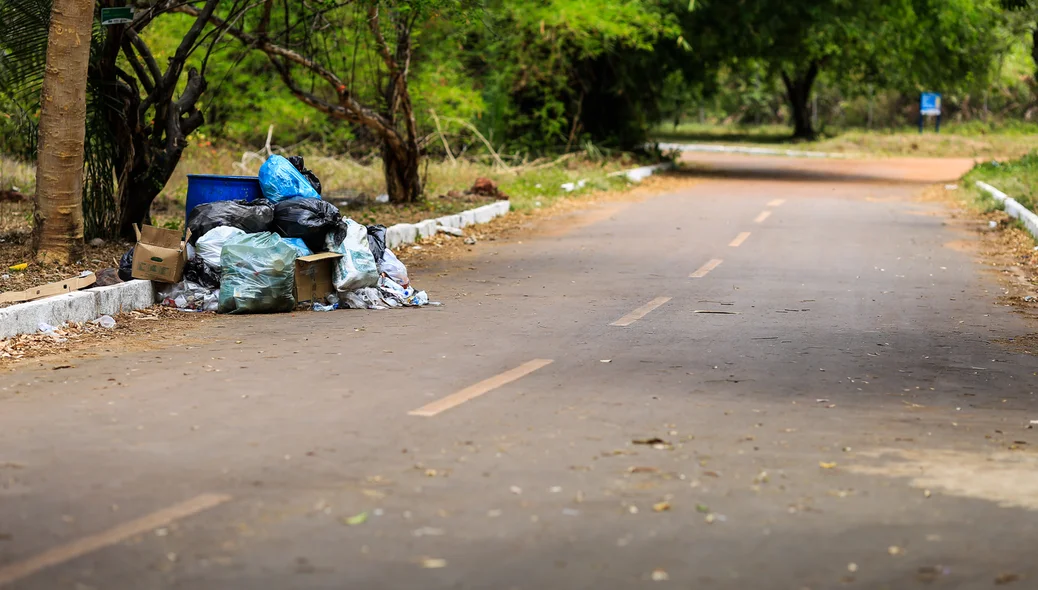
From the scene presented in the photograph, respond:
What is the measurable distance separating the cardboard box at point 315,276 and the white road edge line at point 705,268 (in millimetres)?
3890

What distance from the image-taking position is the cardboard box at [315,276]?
11.1 meters

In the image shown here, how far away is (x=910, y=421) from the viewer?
7074 millimetres

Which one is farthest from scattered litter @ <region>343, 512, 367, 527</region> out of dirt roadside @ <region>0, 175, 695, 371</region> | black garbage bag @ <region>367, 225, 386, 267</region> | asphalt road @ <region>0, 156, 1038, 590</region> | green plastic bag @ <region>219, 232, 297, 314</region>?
black garbage bag @ <region>367, 225, 386, 267</region>

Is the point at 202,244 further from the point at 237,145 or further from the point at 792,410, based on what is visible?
the point at 237,145

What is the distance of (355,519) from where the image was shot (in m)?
5.11

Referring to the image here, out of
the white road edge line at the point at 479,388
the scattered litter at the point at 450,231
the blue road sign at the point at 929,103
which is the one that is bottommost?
the white road edge line at the point at 479,388

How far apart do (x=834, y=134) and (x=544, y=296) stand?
42171 millimetres

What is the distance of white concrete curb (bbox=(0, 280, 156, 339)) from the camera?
9.38m

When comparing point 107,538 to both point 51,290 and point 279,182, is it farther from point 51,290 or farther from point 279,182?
point 279,182

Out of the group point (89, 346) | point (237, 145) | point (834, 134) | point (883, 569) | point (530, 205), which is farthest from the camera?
point (834, 134)

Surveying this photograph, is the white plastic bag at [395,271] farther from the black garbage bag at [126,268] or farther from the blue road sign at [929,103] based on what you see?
the blue road sign at [929,103]

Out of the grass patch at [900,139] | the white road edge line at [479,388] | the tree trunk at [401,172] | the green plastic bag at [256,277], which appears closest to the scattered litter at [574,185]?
the tree trunk at [401,172]

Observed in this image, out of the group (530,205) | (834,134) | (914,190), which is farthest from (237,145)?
(834,134)

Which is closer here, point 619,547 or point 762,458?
point 619,547
